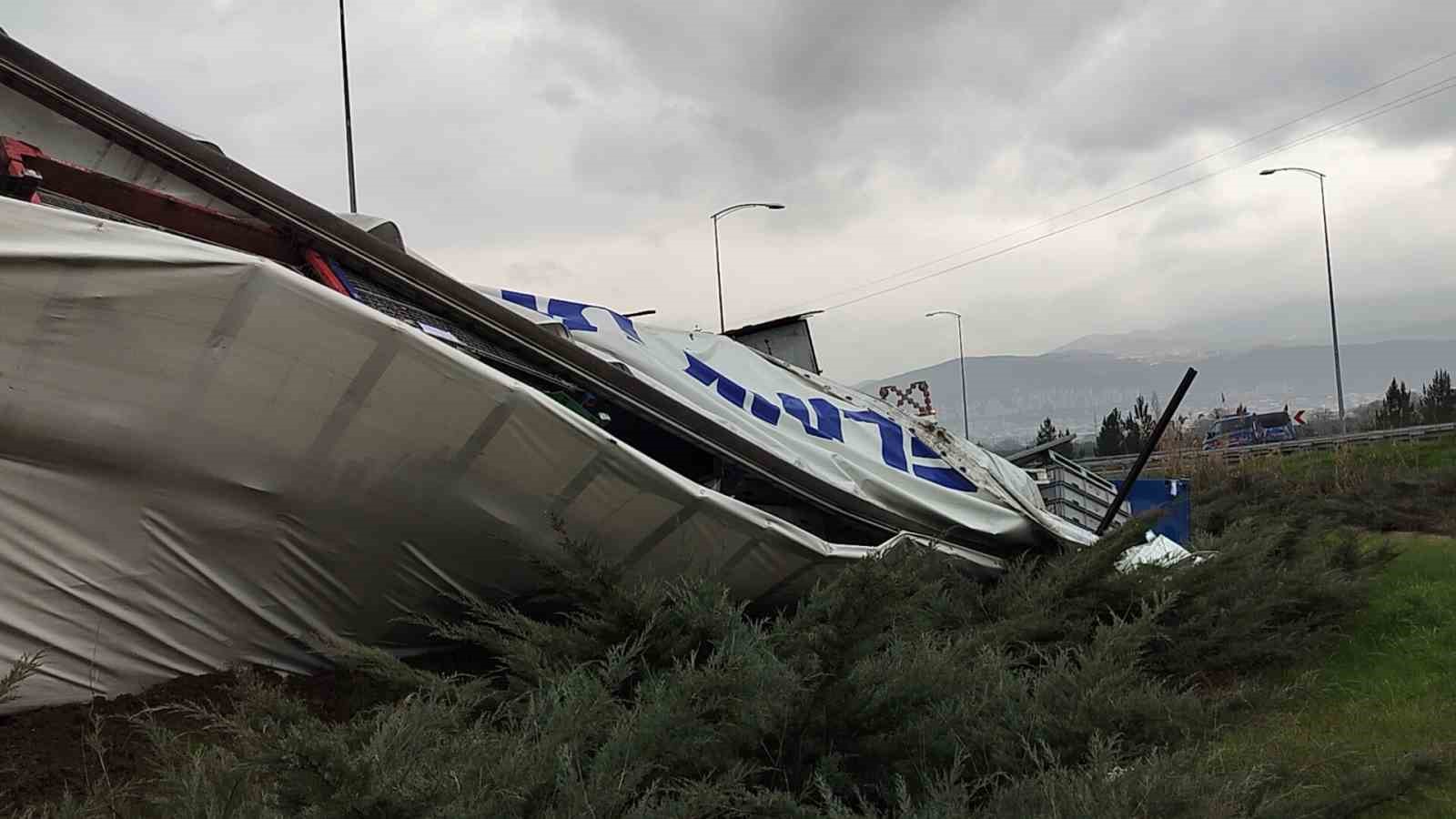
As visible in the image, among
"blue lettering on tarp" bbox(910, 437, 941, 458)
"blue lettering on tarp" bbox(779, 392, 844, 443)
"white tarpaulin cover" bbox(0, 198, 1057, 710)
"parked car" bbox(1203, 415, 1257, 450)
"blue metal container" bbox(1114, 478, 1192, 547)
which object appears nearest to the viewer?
"white tarpaulin cover" bbox(0, 198, 1057, 710)

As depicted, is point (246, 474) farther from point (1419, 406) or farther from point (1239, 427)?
point (1239, 427)

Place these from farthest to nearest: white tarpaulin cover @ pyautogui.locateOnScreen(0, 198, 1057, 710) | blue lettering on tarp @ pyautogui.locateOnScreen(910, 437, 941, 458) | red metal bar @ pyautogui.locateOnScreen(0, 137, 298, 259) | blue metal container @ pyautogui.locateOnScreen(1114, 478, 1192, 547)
Result: 1. blue metal container @ pyautogui.locateOnScreen(1114, 478, 1192, 547)
2. blue lettering on tarp @ pyautogui.locateOnScreen(910, 437, 941, 458)
3. red metal bar @ pyautogui.locateOnScreen(0, 137, 298, 259)
4. white tarpaulin cover @ pyautogui.locateOnScreen(0, 198, 1057, 710)

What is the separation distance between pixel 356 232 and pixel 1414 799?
185 inches

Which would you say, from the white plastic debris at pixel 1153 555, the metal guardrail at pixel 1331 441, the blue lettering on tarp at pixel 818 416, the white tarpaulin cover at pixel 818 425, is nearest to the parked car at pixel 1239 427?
the metal guardrail at pixel 1331 441

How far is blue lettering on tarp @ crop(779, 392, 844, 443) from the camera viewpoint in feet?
22.1

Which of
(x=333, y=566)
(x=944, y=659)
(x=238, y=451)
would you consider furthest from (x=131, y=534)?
(x=944, y=659)

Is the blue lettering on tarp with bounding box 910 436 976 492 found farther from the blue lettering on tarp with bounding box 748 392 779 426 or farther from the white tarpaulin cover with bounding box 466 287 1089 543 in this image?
the blue lettering on tarp with bounding box 748 392 779 426

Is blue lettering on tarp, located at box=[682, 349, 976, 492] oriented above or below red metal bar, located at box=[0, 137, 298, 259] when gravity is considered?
below

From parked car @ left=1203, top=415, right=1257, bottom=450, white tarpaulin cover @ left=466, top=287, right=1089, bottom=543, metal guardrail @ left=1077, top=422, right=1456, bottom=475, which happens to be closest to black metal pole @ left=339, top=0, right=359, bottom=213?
white tarpaulin cover @ left=466, top=287, right=1089, bottom=543

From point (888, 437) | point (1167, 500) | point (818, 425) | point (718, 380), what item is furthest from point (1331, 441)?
point (718, 380)

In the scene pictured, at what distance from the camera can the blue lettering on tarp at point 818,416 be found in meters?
6.73

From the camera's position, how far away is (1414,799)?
12.0 feet

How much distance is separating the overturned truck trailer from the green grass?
214 cm

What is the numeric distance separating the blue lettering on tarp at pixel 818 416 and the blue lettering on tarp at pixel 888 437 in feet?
0.58
